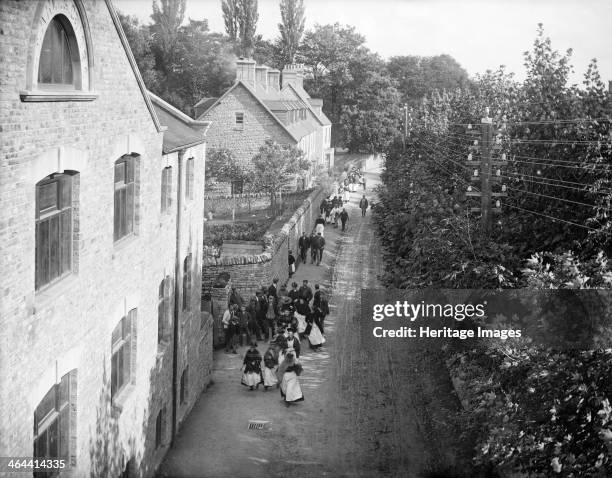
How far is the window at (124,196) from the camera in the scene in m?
11.4

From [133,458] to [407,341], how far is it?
9.99 meters

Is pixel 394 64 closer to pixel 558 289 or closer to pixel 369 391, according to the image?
pixel 369 391

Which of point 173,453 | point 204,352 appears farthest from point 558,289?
point 204,352

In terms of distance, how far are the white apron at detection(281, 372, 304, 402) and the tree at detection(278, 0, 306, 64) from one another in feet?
74.8

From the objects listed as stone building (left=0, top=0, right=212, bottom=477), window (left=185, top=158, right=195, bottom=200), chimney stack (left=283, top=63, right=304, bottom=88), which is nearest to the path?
stone building (left=0, top=0, right=212, bottom=477)

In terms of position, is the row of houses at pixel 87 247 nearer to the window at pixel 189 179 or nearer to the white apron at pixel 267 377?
the window at pixel 189 179

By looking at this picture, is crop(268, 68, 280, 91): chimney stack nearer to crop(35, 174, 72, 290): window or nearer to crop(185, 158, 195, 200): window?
crop(185, 158, 195, 200): window

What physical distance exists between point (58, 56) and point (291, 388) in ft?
34.0

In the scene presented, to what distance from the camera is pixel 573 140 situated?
52.5 ft

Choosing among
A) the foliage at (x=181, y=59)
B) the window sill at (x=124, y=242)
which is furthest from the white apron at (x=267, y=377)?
the foliage at (x=181, y=59)

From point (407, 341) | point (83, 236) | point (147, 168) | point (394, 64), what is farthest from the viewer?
point (394, 64)

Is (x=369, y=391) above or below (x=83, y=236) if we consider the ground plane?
below

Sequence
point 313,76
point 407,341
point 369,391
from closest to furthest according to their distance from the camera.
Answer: point 369,391, point 407,341, point 313,76

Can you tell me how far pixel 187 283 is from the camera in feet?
55.4
